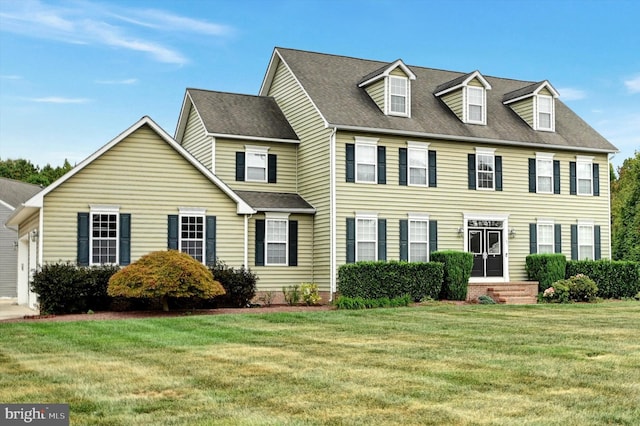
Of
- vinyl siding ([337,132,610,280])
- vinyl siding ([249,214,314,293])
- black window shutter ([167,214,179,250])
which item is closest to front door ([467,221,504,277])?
vinyl siding ([337,132,610,280])

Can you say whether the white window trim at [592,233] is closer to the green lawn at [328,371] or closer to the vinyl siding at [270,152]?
the vinyl siding at [270,152]

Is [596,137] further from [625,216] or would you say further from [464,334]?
[464,334]

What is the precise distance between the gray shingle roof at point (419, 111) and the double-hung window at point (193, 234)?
5.61 meters

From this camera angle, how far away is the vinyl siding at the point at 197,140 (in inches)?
1134

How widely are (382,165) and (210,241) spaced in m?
6.85

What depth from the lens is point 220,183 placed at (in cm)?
2538

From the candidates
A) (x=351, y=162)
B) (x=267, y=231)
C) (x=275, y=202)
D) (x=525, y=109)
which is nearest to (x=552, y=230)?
(x=525, y=109)

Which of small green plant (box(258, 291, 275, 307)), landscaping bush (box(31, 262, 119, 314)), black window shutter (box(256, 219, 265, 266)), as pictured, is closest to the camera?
landscaping bush (box(31, 262, 119, 314))

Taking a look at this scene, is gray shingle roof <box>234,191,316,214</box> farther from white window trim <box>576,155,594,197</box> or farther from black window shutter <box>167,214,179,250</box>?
white window trim <box>576,155,594,197</box>

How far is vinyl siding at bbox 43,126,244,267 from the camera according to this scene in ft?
76.5

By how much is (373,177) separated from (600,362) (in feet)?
55.0

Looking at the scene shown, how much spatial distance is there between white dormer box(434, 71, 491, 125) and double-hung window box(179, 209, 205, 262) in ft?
37.4

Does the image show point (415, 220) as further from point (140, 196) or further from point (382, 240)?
point (140, 196)

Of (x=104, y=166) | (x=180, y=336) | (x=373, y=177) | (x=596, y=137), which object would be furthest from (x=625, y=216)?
(x=180, y=336)
